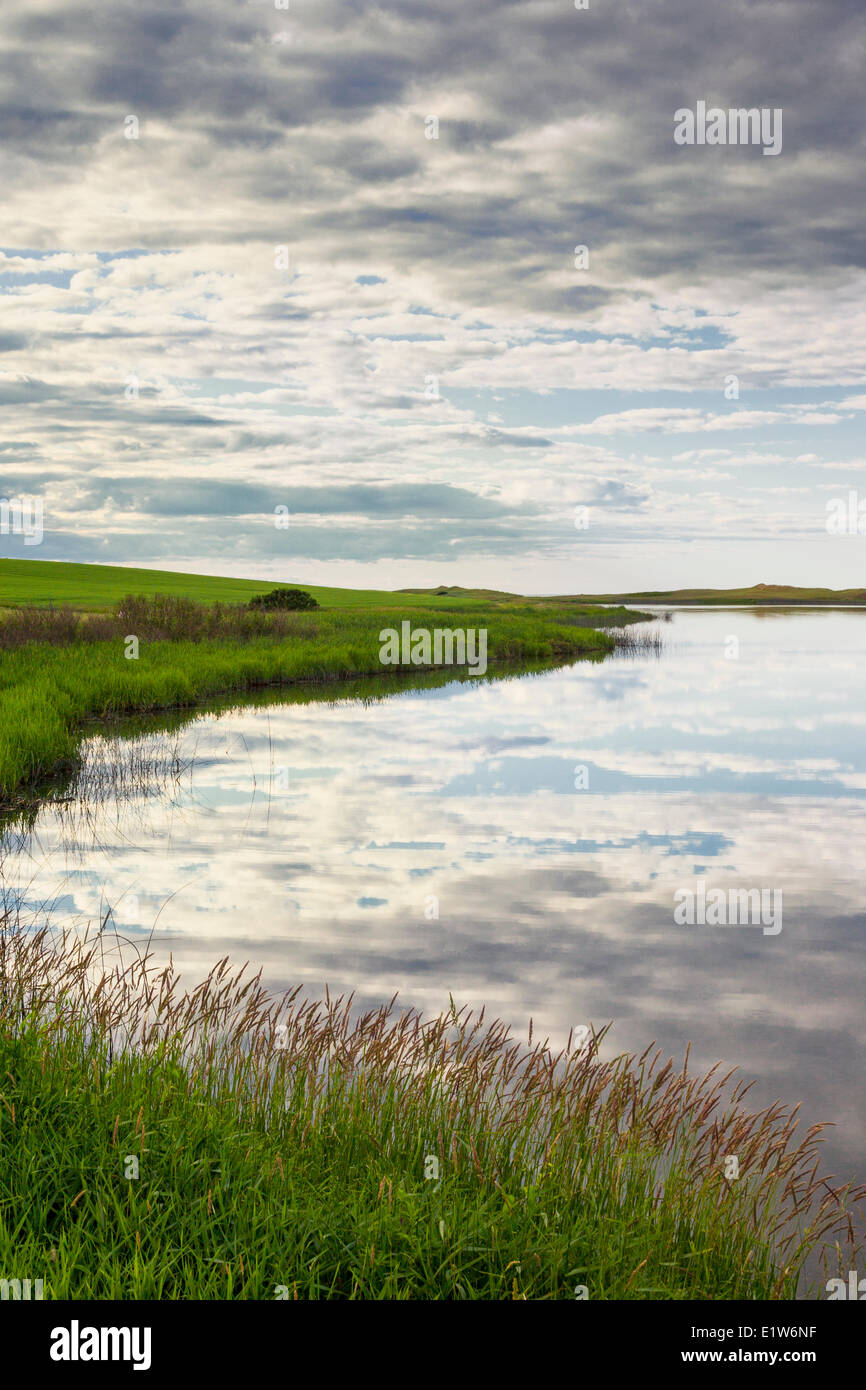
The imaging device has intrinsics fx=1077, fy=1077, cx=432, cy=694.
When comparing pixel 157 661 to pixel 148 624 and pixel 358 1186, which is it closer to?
pixel 148 624

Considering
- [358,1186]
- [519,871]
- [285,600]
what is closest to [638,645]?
[285,600]

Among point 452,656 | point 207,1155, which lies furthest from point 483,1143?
point 452,656

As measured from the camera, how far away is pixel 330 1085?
612 cm

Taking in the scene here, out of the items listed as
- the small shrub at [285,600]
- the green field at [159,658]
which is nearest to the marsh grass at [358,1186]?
the green field at [159,658]

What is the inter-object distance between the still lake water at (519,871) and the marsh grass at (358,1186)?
65.8 inches

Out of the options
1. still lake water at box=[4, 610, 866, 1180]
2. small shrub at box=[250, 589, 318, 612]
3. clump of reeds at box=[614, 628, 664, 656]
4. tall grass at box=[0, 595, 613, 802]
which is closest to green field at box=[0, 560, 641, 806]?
tall grass at box=[0, 595, 613, 802]

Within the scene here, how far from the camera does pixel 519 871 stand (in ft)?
46.0

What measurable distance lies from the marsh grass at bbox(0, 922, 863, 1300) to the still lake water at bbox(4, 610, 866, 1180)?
167 centimetres

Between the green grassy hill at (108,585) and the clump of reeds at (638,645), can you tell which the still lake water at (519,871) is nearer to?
the clump of reeds at (638,645)

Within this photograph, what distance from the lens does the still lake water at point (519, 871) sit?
920 cm

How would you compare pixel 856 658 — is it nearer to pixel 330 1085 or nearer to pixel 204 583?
pixel 330 1085

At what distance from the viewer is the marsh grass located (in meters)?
4.38

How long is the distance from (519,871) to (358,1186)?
8.88 meters

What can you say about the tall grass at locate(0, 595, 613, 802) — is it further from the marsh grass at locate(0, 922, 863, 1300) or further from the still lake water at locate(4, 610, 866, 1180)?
the marsh grass at locate(0, 922, 863, 1300)
